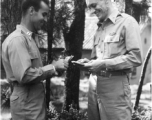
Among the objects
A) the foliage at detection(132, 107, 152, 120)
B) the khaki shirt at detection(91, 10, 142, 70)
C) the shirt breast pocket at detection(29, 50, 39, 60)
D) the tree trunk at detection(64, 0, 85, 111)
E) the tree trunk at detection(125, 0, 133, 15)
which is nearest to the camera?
the shirt breast pocket at detection(29, 50, 39, 60)

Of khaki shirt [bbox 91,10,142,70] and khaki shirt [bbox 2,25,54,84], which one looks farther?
khaki shirt [bbox 91,10,142,70]

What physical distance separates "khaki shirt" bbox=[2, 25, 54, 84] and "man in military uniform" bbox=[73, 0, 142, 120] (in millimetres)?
451

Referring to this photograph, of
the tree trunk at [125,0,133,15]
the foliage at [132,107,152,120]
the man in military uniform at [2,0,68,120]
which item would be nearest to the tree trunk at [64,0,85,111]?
the tree trunk at [125,0,133,15]

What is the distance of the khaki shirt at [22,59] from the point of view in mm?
2207

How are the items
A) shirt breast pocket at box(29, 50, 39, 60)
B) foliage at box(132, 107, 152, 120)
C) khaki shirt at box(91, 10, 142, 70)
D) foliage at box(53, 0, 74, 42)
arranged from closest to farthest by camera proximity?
shirt breast pocket at box(29, 50, 39, 60), khaki shirt at box(91, 10, 142, 70), foliage at box(53, 0, 74, 42), foliage at box(132, 107, 152, 120)

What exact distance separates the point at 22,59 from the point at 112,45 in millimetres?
920

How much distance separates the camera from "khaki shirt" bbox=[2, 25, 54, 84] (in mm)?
2207

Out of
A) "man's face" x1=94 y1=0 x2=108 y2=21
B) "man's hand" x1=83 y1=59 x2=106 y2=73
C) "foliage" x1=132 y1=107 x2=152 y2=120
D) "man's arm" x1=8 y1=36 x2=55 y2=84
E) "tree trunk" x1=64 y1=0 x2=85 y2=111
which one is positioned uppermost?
"man's face" x1=94 y1=0 x2=108 y2=21

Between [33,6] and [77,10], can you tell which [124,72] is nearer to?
[33,6]

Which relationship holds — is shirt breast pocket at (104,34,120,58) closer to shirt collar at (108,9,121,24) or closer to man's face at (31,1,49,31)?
shirt collar at (108,9,121,24)

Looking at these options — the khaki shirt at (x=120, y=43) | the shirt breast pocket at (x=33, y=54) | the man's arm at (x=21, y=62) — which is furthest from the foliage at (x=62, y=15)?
the man's arm at (x=21, y=62)

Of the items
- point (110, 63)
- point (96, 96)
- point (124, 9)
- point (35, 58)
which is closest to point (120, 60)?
point (110, 63)

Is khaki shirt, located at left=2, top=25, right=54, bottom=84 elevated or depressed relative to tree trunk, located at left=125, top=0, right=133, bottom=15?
depressed

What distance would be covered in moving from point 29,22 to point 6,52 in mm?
362
